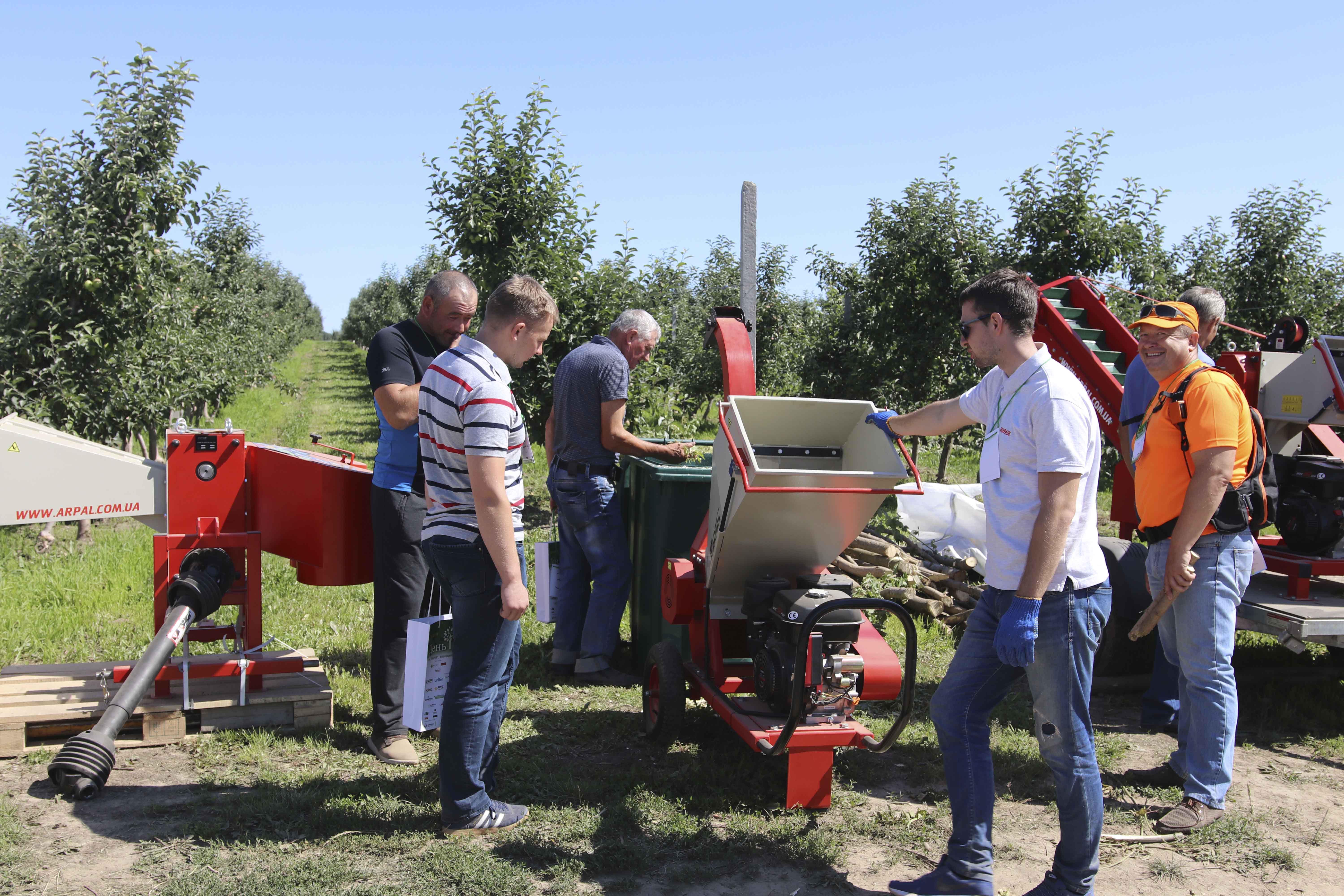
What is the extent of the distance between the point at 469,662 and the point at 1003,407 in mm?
1961

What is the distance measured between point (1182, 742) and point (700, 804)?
2.11 metres

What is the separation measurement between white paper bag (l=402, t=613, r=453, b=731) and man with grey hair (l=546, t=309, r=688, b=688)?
106 centimetres

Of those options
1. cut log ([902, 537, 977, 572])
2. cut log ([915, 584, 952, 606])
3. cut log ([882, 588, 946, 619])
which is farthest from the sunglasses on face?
cut log ([902, 537, 977, 572])

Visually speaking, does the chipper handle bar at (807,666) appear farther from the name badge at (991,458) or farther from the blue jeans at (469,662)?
the blue jeans at (469,662)

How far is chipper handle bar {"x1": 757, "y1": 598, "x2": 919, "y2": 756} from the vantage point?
10.2ft

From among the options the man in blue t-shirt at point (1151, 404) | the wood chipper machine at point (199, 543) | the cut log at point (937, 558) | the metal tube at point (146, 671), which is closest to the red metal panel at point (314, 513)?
the wood chipper machine at point (199, 543)

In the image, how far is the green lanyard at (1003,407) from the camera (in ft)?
8.95

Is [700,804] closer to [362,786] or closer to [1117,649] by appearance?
[362,786]

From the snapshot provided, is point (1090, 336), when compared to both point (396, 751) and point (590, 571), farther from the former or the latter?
point (396, 751)

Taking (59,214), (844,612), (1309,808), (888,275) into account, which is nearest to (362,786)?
(844,612)

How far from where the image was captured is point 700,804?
3586mm

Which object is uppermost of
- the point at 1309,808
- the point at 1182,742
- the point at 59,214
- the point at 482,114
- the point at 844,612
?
the point at 482,114

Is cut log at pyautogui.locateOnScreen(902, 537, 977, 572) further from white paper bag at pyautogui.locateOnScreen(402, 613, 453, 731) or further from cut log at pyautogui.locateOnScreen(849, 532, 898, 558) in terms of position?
white paper bag at pyautogui.locateOnScreen(402, 613, 453, 731)

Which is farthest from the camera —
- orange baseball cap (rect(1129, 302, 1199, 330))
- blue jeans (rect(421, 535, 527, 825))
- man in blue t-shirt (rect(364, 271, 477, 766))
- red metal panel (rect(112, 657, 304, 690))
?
red metal panel (rect(112, 657, 304, 690))
